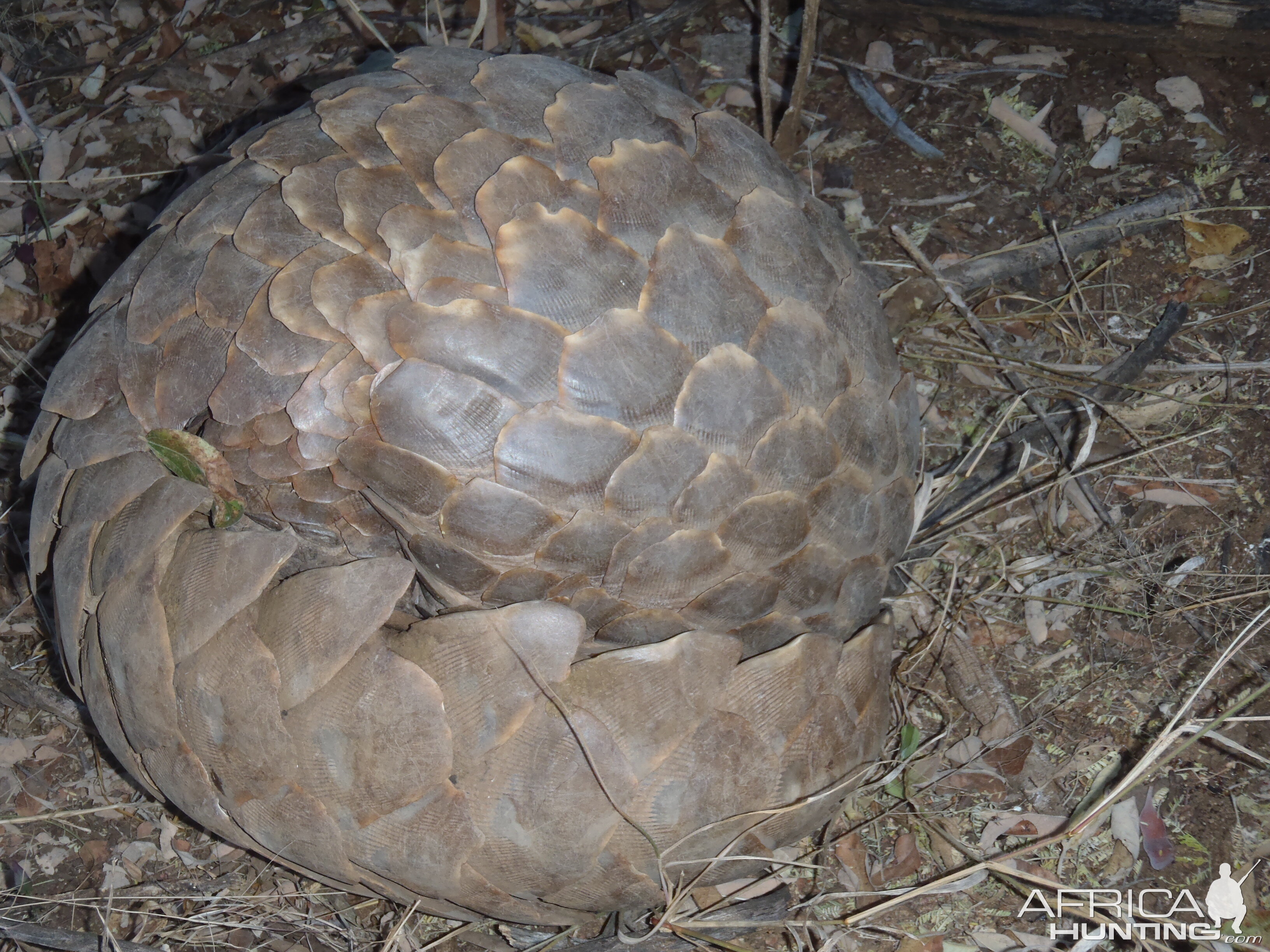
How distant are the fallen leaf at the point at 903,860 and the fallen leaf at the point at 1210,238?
1742 mm

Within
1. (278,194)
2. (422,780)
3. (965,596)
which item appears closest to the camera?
(422,780)

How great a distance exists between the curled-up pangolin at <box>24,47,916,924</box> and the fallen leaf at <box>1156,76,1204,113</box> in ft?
6.06

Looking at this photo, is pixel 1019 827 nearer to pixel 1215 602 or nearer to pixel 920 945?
pixel 920 945

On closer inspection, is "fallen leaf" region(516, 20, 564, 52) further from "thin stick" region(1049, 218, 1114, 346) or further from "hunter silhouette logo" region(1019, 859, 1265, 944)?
"hunter silhouette logo" region(1019, 859, 1265, 944)

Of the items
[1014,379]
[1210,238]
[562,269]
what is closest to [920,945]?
[1014,379]

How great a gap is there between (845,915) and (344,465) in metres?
1.36

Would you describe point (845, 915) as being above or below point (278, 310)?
below

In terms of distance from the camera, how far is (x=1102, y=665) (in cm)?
238

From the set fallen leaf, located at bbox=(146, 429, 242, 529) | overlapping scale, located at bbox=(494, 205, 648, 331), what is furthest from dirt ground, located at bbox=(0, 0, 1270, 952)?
overlapping scale, located at bbox=(494, 205, 648, 331)

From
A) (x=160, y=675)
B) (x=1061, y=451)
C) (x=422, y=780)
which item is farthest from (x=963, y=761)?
(x=160, y=675)

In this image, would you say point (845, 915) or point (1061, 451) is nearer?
point (845, 915)

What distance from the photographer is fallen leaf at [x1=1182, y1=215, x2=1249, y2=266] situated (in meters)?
2.83

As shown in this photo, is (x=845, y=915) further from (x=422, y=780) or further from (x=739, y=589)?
(x=422, y=780)

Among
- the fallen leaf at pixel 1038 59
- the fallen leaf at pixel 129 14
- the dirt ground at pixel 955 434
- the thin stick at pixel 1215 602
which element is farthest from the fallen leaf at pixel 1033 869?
the fallen leaf at pixel 129 14
